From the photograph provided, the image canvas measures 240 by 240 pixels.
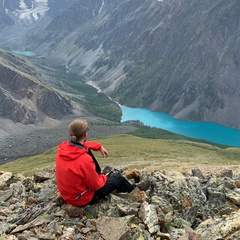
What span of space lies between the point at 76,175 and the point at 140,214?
3.73 metres

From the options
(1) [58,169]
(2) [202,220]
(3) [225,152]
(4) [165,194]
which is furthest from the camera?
(3) [225,152]

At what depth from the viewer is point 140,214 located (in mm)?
16812

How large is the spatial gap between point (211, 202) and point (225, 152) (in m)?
120

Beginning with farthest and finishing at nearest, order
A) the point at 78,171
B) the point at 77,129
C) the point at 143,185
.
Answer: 1. the point at 143,185
2. the point at 77,129
3. the point at 78,171

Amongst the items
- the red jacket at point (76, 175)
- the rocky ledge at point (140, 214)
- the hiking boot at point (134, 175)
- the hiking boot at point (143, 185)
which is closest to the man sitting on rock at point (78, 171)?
the red jacket at point (76, 175)

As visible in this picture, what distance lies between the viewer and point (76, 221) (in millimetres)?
16547

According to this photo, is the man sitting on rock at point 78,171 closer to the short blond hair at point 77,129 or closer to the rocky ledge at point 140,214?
the short blond hair at point 77,129

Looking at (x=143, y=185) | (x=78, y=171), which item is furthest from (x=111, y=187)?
(x=143, y=185)

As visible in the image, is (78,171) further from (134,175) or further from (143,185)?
(134,175)

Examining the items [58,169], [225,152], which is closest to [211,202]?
[58,169]

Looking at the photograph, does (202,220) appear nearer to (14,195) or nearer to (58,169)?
(58,169)

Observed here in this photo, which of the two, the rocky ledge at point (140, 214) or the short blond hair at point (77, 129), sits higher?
the short blond hair at point (77, 129)

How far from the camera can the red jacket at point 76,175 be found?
52.4ft

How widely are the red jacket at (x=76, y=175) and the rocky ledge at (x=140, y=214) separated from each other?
0.73 m
